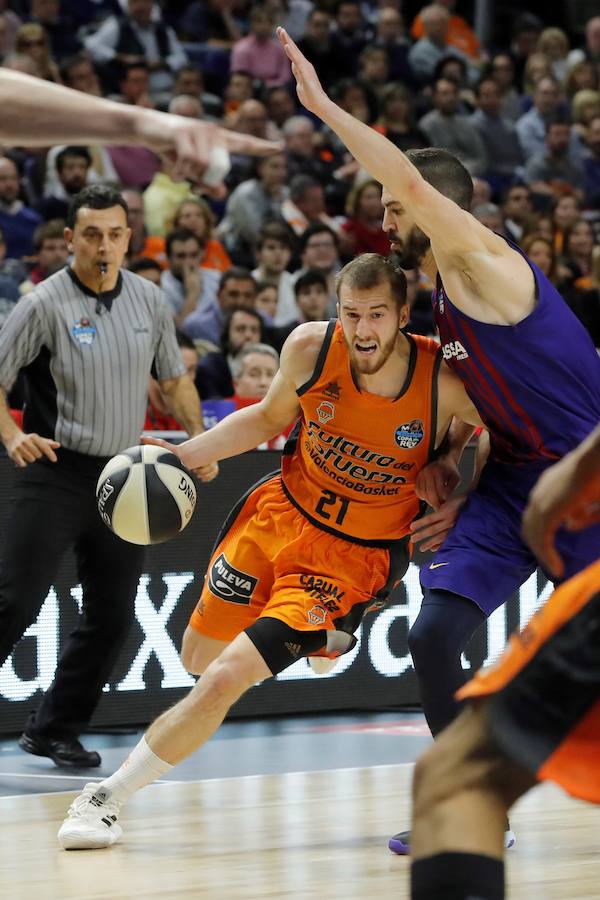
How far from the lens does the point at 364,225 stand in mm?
11844

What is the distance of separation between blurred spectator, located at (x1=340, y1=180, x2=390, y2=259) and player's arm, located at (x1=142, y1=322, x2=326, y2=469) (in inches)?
268

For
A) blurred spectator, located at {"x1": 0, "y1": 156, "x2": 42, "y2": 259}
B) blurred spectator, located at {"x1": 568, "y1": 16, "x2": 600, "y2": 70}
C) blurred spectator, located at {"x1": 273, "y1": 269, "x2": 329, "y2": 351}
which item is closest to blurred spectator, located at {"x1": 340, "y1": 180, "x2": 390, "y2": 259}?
blurred spectator, located at {"x1": 273, "y1": 269, "x2": 329, "y2": 351}

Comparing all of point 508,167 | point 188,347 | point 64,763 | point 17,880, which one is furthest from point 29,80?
point 508,167

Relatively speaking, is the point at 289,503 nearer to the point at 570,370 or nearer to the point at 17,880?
the point at 570,370

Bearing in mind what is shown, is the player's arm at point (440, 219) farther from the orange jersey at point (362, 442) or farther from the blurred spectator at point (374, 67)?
the blurred spectator at point (374, 67)

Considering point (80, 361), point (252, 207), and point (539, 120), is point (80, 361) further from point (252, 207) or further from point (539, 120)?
point (539, 120)

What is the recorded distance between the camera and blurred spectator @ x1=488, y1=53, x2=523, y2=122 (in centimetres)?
1548

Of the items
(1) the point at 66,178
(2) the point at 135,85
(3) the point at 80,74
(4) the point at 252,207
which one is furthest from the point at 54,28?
(1) the point at 66,178

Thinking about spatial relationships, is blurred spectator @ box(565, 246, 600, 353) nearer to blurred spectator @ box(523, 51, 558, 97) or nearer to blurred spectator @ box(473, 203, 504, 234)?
blurred spectator @ box(473, 203, 504, 234)

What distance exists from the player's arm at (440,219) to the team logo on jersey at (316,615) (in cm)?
118

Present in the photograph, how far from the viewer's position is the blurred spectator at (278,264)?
34.7 ft

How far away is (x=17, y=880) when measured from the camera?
4.38 metres

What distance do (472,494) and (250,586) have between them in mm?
890

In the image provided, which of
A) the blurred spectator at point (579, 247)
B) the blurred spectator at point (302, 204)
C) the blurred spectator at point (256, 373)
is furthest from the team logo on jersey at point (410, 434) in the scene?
the blurred spectator at point (579, 247)
